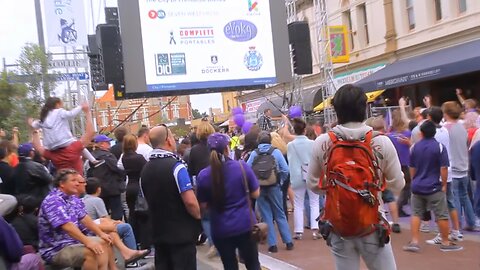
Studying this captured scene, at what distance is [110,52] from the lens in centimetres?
1526

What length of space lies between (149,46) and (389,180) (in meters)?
13.1

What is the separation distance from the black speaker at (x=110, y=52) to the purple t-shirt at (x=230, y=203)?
35.1ft

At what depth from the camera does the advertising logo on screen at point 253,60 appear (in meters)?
17.2

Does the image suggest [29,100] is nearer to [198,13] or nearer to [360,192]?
[198,13]

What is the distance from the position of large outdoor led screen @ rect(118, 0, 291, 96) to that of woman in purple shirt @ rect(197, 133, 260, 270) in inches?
439

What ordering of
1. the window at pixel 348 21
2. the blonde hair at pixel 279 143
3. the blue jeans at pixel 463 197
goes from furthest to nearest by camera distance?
1. the window at pixel 348 21
2. the blonde hair at pixel 279 143
3. the blue jeans at pixel 463 197

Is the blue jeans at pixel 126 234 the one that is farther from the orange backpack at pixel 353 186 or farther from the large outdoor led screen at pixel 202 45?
the large outdoor led screen at pixel 202 45

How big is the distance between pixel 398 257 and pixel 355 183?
151 inches

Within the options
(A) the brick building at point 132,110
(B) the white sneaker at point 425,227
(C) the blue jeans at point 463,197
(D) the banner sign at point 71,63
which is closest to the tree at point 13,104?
(A) the brick building at point 132,110

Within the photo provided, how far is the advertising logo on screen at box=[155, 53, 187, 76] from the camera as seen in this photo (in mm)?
16344

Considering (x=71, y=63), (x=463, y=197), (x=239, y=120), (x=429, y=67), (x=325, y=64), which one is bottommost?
(x=463, y=197)

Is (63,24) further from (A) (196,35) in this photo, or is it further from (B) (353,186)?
(B) (353,186)

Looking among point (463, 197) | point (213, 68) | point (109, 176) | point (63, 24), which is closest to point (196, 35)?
point (213, 68)

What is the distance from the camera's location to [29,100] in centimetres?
2362
